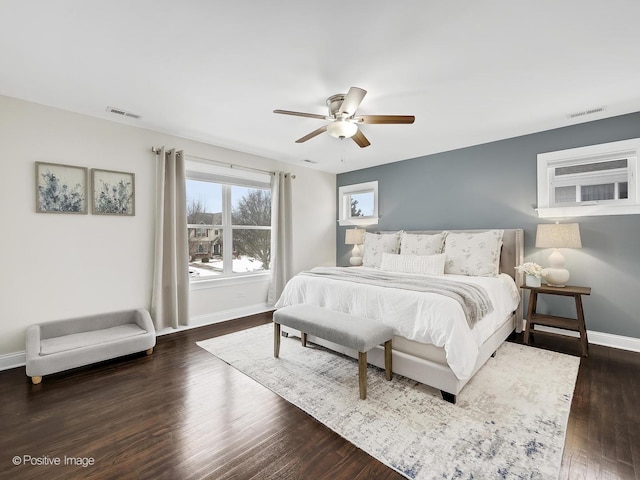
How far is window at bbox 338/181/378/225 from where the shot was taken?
552cm

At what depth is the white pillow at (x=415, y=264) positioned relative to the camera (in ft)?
12.1

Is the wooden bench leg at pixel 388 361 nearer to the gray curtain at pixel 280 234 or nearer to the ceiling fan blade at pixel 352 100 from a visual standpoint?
the ceiling fan blade at pixel 352 100

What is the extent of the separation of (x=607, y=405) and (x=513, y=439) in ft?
3.25

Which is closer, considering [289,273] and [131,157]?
[131,157]

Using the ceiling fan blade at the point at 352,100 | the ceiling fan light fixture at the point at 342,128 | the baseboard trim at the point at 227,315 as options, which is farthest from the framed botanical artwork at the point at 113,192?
the ceiling fan blade at the point at 352,100

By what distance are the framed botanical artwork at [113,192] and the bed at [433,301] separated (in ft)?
7.18

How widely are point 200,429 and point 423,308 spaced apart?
1836 mm

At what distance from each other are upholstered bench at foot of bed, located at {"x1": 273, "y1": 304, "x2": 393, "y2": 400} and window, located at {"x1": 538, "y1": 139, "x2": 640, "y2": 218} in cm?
285

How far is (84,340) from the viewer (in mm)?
2820

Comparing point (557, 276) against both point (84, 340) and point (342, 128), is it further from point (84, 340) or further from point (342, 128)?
point (84, 340)

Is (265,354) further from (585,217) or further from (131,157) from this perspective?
(585,217)

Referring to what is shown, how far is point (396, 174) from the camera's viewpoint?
516 centimetres

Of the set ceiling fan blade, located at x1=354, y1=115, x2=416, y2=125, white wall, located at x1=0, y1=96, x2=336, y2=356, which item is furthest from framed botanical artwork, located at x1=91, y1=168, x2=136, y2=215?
ceiling fan blade, located at x1=354, y1=115, x2=416, y2=125

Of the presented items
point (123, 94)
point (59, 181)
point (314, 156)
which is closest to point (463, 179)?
point (314, 156)
